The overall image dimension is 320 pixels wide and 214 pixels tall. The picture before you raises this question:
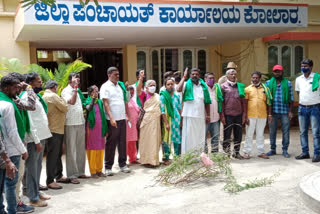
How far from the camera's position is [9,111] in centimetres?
429

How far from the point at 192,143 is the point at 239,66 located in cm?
745

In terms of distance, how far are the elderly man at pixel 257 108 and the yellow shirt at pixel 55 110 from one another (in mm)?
3649

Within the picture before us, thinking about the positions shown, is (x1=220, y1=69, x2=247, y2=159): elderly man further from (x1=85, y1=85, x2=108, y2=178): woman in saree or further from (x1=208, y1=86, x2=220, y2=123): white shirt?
(x1=85, y1=85, x2=108, y2=178): woman in saree

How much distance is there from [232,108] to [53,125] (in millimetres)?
3405

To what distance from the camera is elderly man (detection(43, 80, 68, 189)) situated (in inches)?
237

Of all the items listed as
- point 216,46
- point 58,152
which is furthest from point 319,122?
point 216,46

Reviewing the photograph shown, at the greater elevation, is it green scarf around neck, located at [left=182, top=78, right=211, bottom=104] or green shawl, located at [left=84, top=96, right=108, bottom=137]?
green scarf around neck, located at [left=182, top=78, right=211, bottom=104]

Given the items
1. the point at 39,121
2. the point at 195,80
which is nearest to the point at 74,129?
the point at 39,121

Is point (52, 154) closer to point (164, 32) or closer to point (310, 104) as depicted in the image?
point (310, 104)

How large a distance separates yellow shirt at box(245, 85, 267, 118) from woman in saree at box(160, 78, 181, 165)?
1.41 m

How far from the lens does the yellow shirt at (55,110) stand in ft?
19.6

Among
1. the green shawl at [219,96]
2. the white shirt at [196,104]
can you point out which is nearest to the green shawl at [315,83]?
the green shawl at [219,96]

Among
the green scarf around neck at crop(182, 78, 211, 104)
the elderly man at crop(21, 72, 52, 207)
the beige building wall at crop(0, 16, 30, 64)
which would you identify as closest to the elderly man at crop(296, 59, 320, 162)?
the green scarf around neck at crop(182, 78, 211, 104)

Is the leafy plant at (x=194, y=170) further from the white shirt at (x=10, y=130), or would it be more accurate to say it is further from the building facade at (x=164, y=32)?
the building facade at (x=164, y=32)
